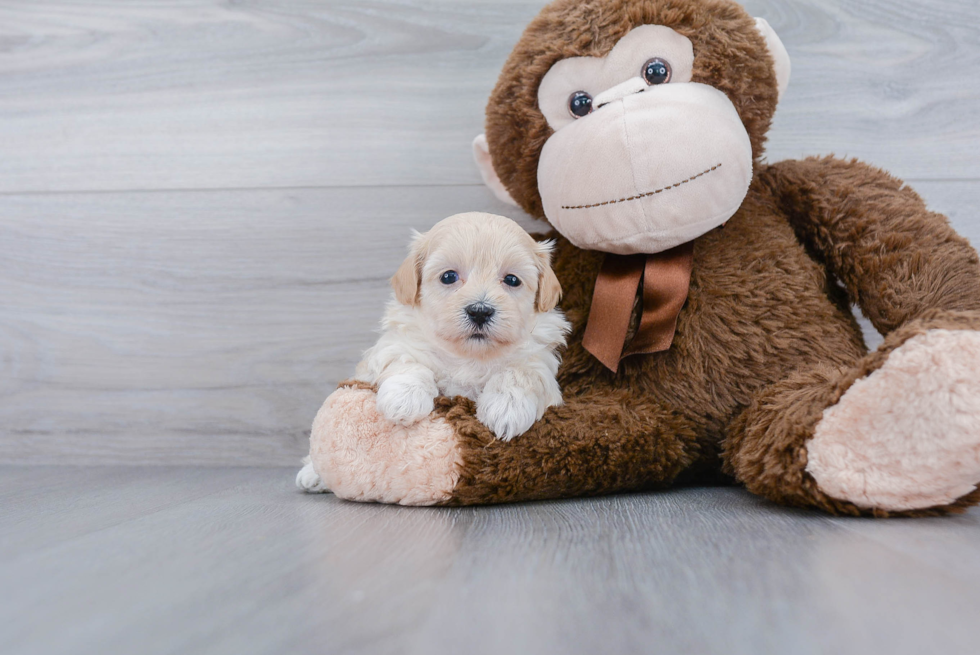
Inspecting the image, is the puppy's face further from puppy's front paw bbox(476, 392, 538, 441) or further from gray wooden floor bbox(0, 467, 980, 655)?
gray wooden floor bbox(0, 467, 980, 655)

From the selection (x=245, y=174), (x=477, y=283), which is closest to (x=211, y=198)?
(x=245, y=174)

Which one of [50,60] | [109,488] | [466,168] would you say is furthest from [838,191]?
[50,60]

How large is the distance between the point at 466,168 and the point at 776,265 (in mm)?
624

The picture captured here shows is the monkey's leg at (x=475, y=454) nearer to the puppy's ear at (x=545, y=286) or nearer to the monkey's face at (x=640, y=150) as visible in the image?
the puppy's ear at (x=545, y=286)

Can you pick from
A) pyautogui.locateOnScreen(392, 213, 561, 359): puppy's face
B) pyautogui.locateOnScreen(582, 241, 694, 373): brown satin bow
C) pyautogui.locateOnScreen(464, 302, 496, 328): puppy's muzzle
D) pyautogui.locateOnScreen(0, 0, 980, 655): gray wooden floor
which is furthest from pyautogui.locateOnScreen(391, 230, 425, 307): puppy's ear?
pyautogui.locateOnScreen(0, 0, 980, 655): gray wooden floor

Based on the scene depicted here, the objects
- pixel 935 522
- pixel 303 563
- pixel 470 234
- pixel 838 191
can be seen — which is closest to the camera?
pixel 303 563

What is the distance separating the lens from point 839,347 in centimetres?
92

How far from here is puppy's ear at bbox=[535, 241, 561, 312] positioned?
920mm

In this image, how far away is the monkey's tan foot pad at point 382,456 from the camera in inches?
31.1

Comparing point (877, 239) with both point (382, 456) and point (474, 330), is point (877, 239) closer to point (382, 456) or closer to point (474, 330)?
point (474, 330)

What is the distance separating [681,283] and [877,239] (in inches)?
11.4

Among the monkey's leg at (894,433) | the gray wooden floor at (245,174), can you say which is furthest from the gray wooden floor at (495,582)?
the gray wooden floor at (245,174)

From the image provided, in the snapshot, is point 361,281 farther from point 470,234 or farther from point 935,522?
point 935,522

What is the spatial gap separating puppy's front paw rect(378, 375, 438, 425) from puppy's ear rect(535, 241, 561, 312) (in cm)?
22
